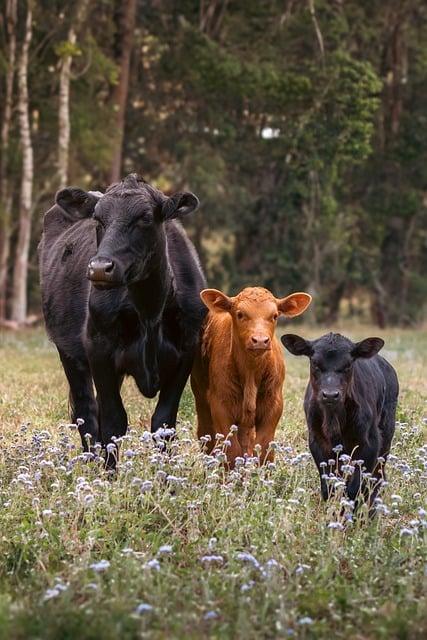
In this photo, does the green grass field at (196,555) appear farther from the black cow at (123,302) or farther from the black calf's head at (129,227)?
the black calf's head at (129,227)

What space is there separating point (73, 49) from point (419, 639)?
2207 cm

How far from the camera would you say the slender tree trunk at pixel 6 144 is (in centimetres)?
2706

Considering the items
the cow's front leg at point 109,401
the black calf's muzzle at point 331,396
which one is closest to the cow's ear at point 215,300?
the cow's front leg at point 109,401

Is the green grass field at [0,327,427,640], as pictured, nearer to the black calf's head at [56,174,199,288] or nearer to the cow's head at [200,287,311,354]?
the cow's head at [200,287,311,354]

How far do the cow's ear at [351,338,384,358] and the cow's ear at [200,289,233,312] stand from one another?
1.13 meters

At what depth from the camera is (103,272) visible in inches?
299

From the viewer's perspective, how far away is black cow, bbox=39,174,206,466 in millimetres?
8062

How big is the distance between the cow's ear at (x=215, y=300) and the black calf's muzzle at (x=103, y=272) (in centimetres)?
103

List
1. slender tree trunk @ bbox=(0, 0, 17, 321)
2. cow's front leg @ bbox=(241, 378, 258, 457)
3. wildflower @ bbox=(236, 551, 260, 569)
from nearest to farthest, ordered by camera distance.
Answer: wildflower @ bbox=(236, 551, 260, 569) → cow's front leg @ bbox=(241, 378, 258, 457) → slender tree trunk @ bbox=(0, 0, 17, 321)

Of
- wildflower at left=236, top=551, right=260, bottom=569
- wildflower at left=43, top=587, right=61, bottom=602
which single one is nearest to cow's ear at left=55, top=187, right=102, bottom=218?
wildflower at left=236, top=551, right=260, bottom=569

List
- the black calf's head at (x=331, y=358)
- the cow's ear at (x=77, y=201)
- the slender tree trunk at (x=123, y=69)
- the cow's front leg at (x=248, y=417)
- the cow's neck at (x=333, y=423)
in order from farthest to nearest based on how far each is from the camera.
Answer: the slender tree trunk at (x=123, y=69)
the cow's ear at (x=77, y=201)
the cow's front leg at (x=248, y=417)
the cow's neck at (x=333, y=423)
the black calf's head at (x=331, y=358)

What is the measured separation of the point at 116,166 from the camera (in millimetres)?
30297

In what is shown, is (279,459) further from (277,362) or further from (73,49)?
(73,49)

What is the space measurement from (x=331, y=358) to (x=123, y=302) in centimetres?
165
